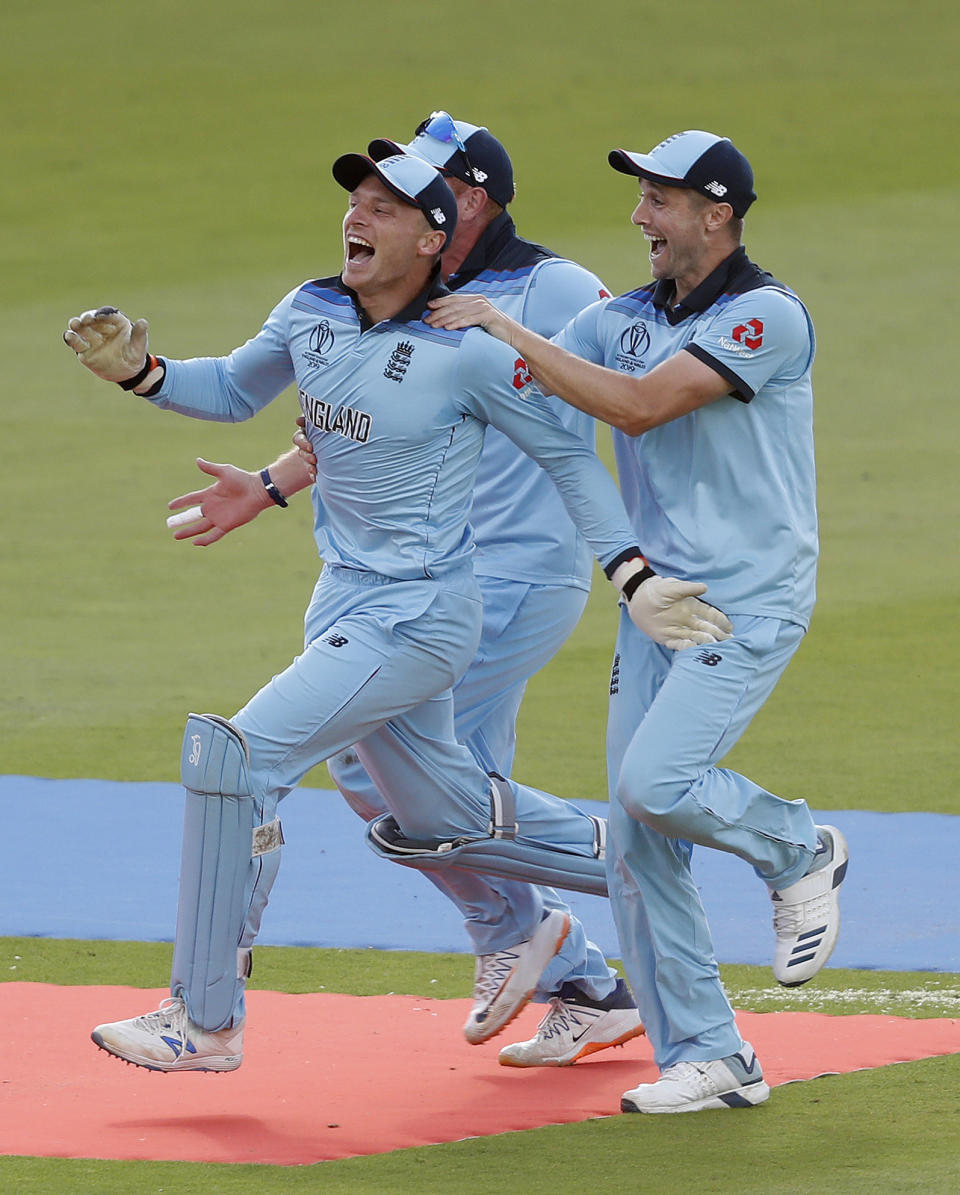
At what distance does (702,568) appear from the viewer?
4754 millimetres

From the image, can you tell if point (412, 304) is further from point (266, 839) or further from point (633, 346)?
point (266, 839)

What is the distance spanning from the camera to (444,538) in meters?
4.93

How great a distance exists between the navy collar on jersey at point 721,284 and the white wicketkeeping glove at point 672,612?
24.5 inches

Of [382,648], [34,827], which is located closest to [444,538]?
[382,648]

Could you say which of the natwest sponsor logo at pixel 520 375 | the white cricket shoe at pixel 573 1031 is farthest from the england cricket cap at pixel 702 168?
the white cricket shoe at pixel 573 1031

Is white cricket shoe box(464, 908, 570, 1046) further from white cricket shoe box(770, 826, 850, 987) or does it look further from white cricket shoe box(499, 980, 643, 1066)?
white cricket shoe box(770, 826, 850, 987)

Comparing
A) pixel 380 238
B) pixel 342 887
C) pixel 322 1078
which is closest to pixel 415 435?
pixel 380 238

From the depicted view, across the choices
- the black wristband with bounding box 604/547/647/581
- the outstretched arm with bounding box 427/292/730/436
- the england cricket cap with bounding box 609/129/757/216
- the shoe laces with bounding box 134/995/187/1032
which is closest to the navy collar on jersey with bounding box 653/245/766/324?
the england cricket cap with bounding box 609/129/757/216

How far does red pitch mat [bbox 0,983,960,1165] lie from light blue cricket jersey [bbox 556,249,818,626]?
1243mm

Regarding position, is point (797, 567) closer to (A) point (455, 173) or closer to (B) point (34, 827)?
(A) point (455, 173)

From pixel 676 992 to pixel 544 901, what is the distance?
814 mm

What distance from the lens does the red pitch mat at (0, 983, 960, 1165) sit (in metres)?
4.58

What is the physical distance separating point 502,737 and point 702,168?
5.59ft

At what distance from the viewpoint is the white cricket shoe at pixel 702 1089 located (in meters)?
4.73
